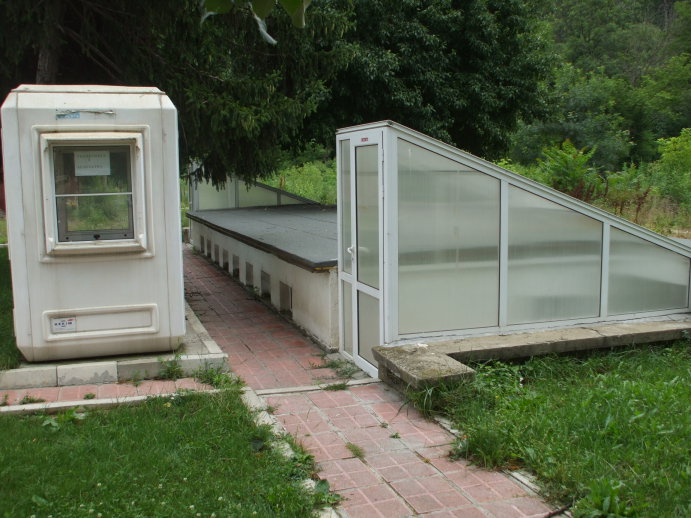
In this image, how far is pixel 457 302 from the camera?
6430 millimetres

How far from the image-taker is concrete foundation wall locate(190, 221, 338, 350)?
759 cm

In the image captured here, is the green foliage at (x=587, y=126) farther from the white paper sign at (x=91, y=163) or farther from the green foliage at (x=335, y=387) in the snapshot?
the white paper sign at (x=91, y=163)

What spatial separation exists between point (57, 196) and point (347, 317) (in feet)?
9.88

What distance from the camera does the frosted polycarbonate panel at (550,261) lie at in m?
6.58

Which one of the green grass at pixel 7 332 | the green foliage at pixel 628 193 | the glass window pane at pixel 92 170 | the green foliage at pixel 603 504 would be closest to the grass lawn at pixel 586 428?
the green foliage at pixel 603 504

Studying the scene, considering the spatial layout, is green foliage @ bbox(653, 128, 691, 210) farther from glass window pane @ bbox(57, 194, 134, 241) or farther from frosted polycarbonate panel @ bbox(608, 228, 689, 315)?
glass window pane @ bbox(57, 194, 134, 241)

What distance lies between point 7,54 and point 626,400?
299 inches

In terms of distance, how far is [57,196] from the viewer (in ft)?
19.1

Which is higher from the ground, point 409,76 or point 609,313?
point 409,76

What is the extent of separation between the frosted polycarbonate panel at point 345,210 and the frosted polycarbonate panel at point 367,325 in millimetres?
485

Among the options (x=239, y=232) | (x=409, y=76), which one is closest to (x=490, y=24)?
(x=409, y=76)

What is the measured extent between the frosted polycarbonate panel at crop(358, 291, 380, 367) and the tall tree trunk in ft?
15.1

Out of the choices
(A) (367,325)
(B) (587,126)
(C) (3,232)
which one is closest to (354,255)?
(A) (367,325)

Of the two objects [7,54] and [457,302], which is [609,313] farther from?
[7,54]
